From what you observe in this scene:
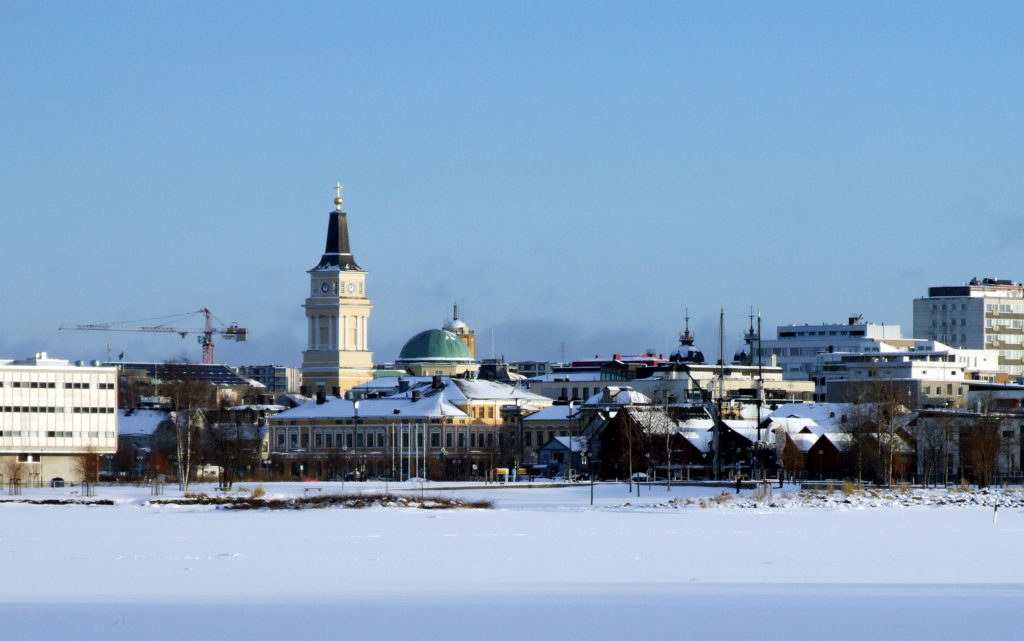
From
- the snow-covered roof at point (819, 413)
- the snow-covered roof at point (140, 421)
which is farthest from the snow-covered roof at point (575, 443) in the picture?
the snow-covered roof at point (140, 421)

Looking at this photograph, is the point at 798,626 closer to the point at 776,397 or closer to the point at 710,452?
the point at 710,452

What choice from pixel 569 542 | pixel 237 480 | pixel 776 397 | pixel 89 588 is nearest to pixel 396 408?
pixel 237 480

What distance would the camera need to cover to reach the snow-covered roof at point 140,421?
567 ft

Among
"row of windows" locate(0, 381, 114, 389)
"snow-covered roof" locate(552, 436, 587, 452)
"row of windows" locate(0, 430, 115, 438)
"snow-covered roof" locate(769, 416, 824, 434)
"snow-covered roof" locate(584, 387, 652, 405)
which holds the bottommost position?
"snow-covered roof" locate(552, 436, 587, 452)

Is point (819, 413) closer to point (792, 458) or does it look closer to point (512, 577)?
point (792, 458)

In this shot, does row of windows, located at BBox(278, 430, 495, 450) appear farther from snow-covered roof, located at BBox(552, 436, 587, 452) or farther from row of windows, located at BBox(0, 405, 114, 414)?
row of windows, located at BBox(0, 405, 114, 414)

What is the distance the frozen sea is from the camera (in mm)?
32219

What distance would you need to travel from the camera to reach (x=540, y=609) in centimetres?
3456

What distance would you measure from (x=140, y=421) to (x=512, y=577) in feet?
457

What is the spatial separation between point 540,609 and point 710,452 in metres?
105

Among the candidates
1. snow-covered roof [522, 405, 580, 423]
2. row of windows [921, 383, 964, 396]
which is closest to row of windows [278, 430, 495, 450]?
snow-covered roof [522, 405, 580, 423]

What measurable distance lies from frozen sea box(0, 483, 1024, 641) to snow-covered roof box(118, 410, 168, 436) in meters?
106

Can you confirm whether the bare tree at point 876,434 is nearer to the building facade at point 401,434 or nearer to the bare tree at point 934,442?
the bare tree at point 934,442

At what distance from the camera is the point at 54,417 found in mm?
137875
